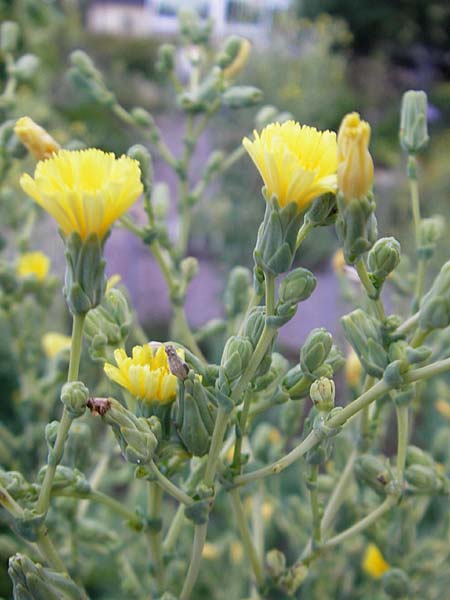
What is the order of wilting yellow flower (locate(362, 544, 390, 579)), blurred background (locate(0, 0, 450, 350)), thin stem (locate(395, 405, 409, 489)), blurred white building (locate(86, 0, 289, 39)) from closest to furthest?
thin stem (locate(395, 405, 409, 489)) < wilting yellow flower (locate(362, 544, 390, 579)) < blurred background (locate(0, 0, 450, 350)) < blurred white building (locate(86, 0, 289, 39))

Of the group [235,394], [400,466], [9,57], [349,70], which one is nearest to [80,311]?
[235,394]

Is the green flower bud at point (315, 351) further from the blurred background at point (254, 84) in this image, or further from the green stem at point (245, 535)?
the blurred background at point (254, 84)

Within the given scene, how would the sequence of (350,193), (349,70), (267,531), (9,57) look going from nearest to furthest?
(350,193) < (9,57) < (267,531) < (349,70)

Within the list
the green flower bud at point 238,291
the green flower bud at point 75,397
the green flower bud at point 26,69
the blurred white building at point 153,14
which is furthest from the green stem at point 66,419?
the blurred white building at point 153,14

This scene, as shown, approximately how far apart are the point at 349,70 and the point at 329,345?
308 inches

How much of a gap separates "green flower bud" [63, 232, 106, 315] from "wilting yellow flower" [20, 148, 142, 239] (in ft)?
0.05

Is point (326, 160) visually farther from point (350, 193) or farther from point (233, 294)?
point (233, 294)

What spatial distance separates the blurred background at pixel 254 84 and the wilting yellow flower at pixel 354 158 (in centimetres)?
39

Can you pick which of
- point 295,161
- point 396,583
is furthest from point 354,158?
point 396,583

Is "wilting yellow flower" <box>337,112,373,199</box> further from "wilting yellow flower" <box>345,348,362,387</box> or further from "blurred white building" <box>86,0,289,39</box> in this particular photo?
"blurred white building" <box>86,0,289,39</box>

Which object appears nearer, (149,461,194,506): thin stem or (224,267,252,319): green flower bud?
(149,461,194,506): thin stem

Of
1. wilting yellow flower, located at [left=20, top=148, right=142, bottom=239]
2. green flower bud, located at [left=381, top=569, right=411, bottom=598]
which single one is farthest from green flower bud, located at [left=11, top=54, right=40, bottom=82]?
green flower bud, located at [left=381, top=569, right=411, bottom=598]

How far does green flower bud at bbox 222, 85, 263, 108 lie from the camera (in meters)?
0.63

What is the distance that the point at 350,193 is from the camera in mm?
353
